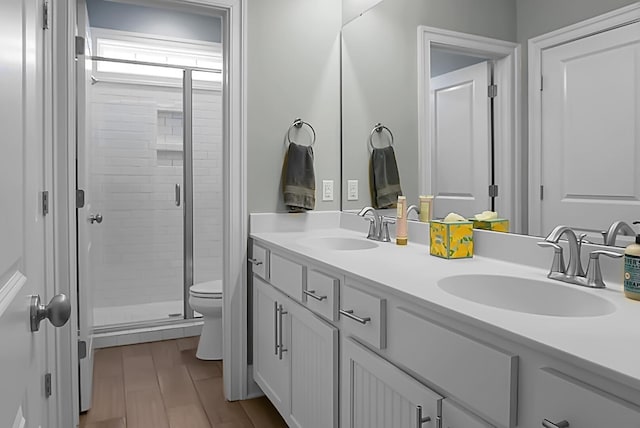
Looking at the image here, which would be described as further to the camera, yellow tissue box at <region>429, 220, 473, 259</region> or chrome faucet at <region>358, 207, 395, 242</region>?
chrome faucet at <region>358, 207, 395, 242</region>

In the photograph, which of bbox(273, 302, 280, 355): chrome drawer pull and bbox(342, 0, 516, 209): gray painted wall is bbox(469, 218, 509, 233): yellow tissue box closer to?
bbox(342, 0, 516, 209): gray painted wall

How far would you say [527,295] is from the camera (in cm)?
134

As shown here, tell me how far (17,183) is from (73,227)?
156 centimetres

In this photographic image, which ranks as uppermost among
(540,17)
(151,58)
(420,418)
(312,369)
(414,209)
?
(151,58)

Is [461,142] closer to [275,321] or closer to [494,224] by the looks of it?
[494,224]

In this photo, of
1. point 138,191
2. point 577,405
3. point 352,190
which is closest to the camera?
point 577,405

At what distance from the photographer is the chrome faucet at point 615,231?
4.19ft

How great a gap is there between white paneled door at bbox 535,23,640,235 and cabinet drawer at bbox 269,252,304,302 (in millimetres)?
880

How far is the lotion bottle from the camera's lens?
3.59 feet

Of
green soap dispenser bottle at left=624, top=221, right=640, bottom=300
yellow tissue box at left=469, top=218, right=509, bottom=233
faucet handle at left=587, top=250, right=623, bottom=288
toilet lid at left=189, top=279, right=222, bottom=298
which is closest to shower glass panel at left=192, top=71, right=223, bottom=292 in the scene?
toilet lid at left=189, top=279, right=222, bottom=298

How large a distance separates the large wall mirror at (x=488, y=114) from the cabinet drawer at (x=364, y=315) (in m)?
0.61

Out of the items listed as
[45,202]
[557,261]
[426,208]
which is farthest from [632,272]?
[45,202]

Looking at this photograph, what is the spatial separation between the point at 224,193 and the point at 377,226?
31.9 inches

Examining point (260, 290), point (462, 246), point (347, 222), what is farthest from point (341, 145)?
point (462, 246)
